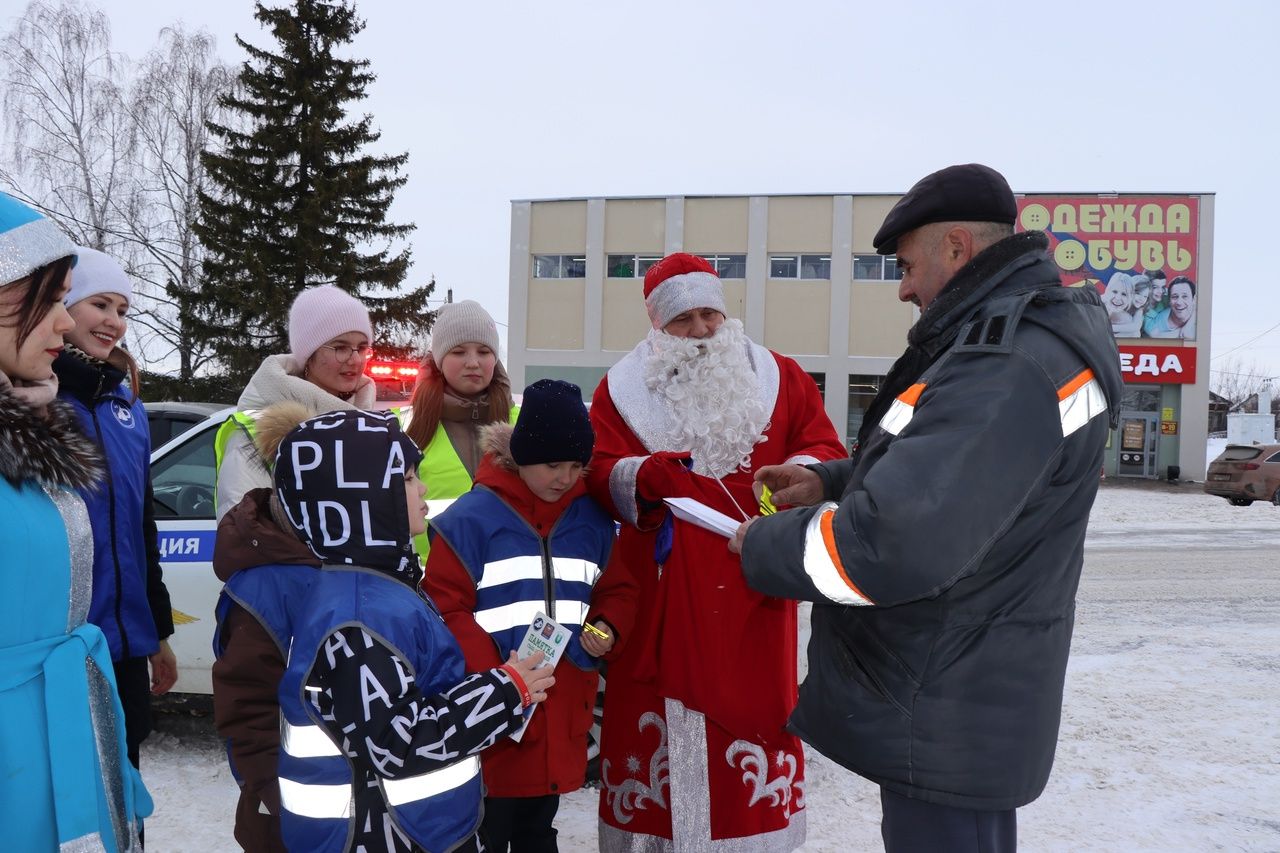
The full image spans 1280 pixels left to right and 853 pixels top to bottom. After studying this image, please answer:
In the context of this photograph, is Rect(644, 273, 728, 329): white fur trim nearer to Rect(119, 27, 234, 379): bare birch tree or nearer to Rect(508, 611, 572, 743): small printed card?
Rect(508, 611, 572, 743): small printed card

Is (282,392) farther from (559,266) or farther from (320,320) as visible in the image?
(559,266)

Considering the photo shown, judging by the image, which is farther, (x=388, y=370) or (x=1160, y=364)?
(x=1160, y=364)

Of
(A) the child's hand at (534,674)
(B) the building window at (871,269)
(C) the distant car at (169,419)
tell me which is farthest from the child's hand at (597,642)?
(B) the building window at (871,269)

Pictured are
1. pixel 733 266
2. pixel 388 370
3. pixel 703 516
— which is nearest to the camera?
pixel 703 516

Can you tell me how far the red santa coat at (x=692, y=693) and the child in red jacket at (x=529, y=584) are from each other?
0.15 meters

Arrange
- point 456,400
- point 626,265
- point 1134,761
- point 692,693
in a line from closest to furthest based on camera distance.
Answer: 1. point 692,693
2. point 456,400
3. point 1134,761
4. point 626,265

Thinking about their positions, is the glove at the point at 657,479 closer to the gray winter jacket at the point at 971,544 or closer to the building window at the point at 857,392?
the gray winter jacket at the point at 971,544

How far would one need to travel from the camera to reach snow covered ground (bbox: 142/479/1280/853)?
12.9ft

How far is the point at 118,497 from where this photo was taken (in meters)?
2.84

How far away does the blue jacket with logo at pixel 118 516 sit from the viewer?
9.12ft

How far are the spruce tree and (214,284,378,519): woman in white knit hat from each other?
59.4 feet

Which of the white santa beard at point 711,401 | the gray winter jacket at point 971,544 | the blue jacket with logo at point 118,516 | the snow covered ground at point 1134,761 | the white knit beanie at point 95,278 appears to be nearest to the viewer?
the gray winter jacket at point 971,544

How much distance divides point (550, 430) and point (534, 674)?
2.92 ft

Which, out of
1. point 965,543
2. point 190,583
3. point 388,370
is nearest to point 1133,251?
point 388,370
